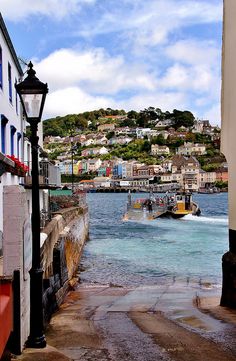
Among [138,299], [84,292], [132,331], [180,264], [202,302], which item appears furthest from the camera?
[180,264]

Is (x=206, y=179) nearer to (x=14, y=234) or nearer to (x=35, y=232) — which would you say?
(x=35, y=232)

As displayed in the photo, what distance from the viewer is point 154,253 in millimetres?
30938

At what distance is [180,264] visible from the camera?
26062 mm

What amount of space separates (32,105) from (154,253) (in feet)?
79.7

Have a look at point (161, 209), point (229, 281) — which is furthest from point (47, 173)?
point (161, 209)

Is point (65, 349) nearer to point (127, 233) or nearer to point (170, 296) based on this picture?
point (170, 296)

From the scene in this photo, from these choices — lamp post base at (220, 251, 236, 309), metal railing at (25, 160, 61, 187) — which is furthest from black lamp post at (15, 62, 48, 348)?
metal railing at (25, 160, 61, 187)

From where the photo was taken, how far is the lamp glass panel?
745 centimetres

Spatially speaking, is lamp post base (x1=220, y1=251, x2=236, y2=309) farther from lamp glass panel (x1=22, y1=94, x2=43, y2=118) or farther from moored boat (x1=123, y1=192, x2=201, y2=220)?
moored boat (x1=123, y1=192, x2=201, y2=220)

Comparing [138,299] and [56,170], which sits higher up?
[56,170]

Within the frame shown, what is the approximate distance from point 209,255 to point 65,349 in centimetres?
2277

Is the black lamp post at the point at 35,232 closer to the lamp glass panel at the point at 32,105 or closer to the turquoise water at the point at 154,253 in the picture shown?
the lamp glass panel at the point at 32,105

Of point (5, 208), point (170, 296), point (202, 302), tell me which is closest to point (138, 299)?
point (170, 296)

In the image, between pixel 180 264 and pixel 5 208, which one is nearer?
pixel 5 208
